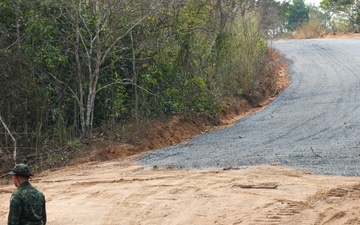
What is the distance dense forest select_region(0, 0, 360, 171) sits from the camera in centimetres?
1756

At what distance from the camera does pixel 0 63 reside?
1728 cm

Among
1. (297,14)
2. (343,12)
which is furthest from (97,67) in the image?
(297,14)

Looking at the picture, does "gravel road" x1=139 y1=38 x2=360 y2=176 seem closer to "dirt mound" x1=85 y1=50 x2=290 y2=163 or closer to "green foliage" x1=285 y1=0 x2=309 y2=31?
"dirt mound" x1=85 y1=50 x2=290 y2=163

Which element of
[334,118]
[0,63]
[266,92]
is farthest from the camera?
[266,92]

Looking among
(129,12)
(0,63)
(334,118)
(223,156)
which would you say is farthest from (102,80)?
(334,118)

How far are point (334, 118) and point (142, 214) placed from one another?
461 inches

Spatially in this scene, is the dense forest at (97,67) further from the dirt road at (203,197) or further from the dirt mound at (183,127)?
the dirt road at (203,197)

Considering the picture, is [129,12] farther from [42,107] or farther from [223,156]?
[223,156]

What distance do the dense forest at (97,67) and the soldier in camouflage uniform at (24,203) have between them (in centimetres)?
803

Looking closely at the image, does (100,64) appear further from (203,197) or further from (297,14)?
(297,14)

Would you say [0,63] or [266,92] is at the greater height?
[0,63]

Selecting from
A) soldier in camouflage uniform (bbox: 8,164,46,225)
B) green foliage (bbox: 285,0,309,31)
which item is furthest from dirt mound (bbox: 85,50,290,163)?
green foliage (bbox: 285,0,309,31)

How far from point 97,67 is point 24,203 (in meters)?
10.8

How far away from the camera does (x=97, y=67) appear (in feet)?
61.0
